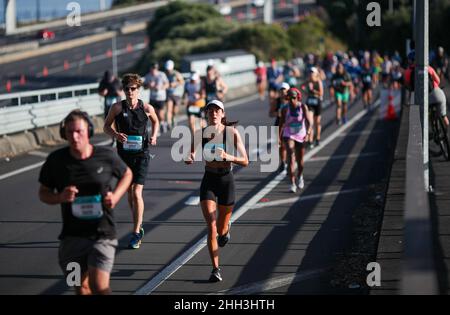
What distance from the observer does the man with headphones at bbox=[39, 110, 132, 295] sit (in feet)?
24.7

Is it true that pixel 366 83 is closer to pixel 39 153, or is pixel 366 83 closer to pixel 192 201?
pixel 39 153

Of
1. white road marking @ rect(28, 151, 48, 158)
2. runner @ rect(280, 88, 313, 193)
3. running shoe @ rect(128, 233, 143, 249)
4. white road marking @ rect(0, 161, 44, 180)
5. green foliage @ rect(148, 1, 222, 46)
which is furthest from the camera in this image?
green foliage @ rect(148, 1, 222, 46)

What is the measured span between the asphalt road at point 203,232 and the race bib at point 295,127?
3.17ft

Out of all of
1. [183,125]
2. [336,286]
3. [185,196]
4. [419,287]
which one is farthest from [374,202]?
[183,125]

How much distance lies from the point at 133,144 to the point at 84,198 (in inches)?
183

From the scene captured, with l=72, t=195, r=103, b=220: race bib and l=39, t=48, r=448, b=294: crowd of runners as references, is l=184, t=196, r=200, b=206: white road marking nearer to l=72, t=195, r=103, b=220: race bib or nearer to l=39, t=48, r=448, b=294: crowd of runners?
l=39, t=48, r=448, b=294: crowd of runners

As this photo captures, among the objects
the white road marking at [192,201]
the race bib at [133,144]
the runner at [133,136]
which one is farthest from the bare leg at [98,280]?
the white road marking at [192,201]

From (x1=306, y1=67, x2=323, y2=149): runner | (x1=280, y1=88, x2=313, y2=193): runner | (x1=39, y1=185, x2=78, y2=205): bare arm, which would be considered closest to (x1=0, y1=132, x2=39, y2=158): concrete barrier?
(x1=306, y1=67, x2=323, y2=149): runner

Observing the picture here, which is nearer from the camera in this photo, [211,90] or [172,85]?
[211,90]

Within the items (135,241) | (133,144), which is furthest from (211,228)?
(133,144)

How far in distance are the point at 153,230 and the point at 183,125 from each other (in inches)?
645

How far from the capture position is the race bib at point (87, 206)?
24.7 ft

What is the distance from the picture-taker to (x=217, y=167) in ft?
34.0

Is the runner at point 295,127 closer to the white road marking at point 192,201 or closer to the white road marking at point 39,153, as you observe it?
the white road marking at point 192,201
